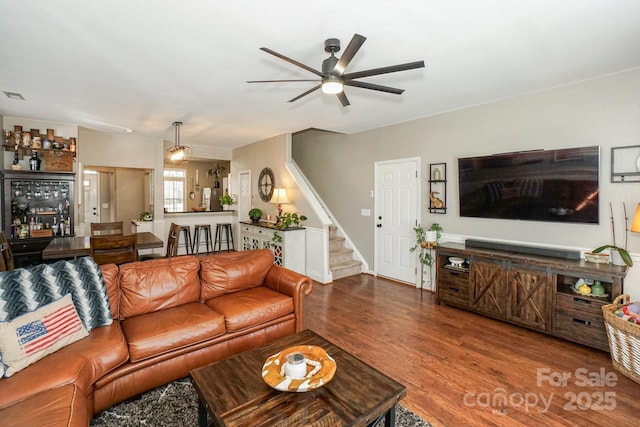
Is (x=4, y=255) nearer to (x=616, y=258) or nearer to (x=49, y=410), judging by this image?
(x=49, y=410)

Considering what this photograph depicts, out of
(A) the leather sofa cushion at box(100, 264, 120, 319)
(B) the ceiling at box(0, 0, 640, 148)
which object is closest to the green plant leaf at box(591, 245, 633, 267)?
(B) the ceiling at box(0, 0, 640, 148)

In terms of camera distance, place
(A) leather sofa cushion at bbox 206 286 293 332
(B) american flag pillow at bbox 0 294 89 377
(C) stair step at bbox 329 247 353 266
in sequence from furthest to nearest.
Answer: (C) stair step at bbox 329 247 353 266 < (A) leather sofa cushion at bbox 206 286 293 332 < (B) american flag pillow at bbox 0 294 89 377

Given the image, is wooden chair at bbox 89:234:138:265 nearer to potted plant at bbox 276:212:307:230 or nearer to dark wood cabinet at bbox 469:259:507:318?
potted plant at bbox 276:212:307:230

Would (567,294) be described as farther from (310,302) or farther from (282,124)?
(282,124)

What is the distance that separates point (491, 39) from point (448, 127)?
6.76 ft

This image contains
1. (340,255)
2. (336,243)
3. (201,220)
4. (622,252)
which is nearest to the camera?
(622,252)

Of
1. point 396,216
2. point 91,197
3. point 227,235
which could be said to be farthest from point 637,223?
point 91,197

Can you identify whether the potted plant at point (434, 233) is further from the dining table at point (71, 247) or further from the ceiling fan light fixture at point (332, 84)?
the dining table at point (71, 247)

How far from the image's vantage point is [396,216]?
16.9ft

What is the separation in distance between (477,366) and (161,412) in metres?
2.48

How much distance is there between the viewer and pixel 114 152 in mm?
6145

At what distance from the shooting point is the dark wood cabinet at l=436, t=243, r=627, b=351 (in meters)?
2.89

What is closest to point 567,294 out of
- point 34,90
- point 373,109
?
point 373,109

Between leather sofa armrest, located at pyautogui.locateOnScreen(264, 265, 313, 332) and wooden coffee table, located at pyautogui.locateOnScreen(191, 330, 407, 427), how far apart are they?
113cm
